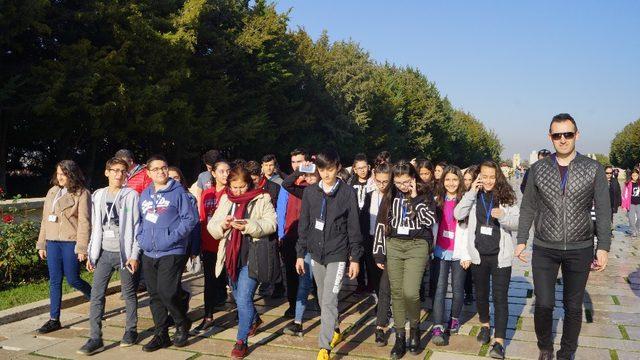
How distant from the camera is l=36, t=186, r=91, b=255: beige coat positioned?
233 inches

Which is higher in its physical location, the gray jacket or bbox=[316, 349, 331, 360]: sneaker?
the gray jacket

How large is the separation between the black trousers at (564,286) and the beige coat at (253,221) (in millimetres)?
2321

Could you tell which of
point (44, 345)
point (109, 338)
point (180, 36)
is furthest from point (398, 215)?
point (180, 36)

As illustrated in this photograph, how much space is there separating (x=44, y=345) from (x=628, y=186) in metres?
15.4

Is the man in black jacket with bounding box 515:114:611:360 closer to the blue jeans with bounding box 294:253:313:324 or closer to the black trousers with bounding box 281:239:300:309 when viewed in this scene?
the blue jeans with bounding box 294:253:313:324

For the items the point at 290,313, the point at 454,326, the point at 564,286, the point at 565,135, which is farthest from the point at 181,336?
A: the point at 565,135

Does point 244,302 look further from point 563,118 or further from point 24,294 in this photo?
Answer: point 24,294

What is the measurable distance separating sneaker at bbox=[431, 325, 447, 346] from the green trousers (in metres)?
0.39

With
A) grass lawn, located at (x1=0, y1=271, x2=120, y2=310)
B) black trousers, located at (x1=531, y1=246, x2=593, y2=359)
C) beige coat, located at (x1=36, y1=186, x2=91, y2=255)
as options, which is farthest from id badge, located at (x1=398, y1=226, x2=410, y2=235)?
grass lawn, located at (x1=0, y1=271, x2=120, y2=310)

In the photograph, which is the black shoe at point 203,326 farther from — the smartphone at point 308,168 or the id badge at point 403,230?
the id badge at point 403,230

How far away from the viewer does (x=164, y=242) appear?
208 inches

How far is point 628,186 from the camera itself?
52.5 feet

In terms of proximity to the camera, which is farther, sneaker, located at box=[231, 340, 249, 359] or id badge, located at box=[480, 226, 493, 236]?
id badge, located at box=[480, 226, 493, 236]

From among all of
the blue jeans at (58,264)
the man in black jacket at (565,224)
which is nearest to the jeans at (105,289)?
the blue jeans at (58,264)
